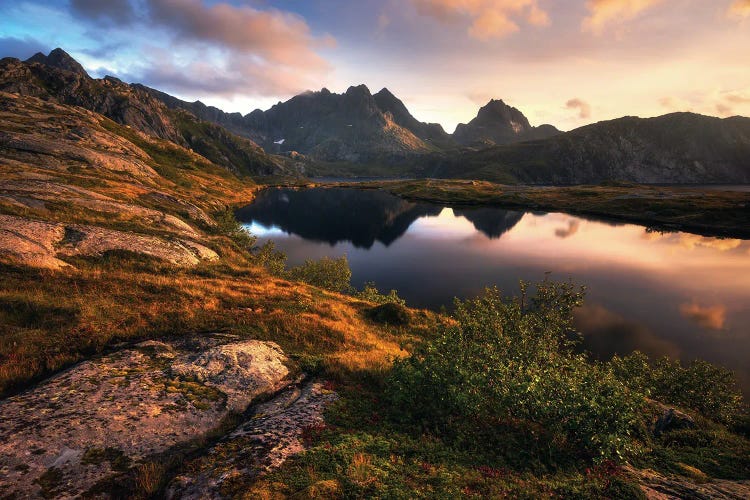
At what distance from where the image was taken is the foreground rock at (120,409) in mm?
9469

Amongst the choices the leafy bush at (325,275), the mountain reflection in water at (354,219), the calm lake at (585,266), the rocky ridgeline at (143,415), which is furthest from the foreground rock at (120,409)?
the mountain reflection in water at (354,219)

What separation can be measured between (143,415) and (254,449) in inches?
177

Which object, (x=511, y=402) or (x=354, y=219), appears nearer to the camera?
(x=511, y=402)

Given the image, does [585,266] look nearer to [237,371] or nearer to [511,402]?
[511,402]

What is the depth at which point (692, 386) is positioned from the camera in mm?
26141

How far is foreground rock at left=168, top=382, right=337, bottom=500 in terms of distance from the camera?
30.2 ft

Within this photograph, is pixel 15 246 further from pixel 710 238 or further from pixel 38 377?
pixel 710 238

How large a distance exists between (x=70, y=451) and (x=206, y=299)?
1484 centimetres

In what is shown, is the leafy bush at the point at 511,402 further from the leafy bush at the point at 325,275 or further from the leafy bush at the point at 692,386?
the leafy bush at the point at 325,275

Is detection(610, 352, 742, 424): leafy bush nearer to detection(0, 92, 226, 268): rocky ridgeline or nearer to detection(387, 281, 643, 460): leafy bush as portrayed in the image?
detection(387, 281, 643, 460): leafy bush

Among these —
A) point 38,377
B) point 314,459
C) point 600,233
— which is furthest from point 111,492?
point 600,233

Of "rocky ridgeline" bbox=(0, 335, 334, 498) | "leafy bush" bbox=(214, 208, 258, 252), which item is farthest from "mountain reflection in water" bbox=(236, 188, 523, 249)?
"rocky ridgeline" bbox=(0, 335, 334, 498)

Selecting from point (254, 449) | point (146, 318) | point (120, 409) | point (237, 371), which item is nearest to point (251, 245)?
point (146, 318)

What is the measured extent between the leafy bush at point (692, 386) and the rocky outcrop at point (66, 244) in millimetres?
40851
